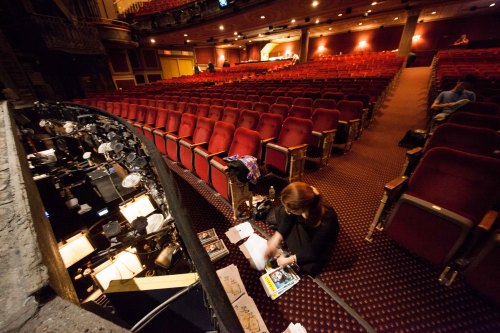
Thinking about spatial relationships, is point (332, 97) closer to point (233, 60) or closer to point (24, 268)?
point (24, 268)

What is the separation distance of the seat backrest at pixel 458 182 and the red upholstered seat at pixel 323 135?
1.14 meters

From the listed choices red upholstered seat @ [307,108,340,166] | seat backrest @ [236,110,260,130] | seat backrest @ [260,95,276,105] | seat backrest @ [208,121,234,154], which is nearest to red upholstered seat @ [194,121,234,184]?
seat backrest @ [208,121,234,154]

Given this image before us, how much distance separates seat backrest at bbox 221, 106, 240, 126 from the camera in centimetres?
305

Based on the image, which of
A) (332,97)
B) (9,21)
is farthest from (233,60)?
(332,97)


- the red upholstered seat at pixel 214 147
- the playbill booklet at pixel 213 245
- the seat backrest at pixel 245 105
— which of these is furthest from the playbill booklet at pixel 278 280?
the seat backrest at pixel 245 105

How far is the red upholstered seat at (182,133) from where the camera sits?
288cm

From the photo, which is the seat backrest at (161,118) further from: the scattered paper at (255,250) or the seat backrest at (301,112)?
the scattered paper at (255,250)

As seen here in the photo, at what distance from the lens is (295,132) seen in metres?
2.37

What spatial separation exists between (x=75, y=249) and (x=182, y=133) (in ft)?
6.44

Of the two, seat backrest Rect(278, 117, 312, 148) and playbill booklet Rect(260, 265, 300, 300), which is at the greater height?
seat backrest Rect(278, 117, 312, 148)

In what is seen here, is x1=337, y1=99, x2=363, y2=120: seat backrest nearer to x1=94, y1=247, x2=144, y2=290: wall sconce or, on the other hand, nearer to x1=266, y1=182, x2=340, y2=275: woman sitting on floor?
x1=266, y1=182, x2=340, y2=275: woman sitting on floor

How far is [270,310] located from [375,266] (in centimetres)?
84

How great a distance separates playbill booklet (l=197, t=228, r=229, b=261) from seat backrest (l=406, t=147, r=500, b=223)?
1.49 m

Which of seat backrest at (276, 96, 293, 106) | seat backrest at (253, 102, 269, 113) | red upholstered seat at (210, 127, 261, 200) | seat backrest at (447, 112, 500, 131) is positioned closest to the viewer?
red upholstered seat at (210, 127, 261, 200)
